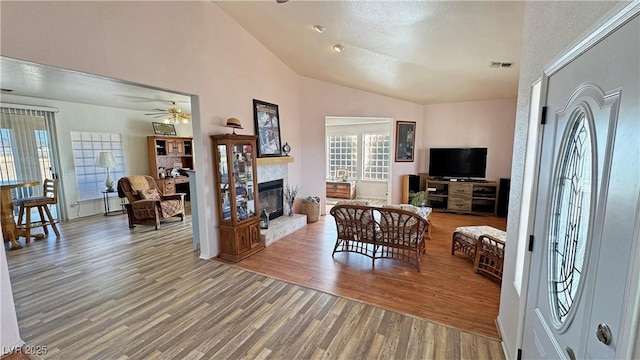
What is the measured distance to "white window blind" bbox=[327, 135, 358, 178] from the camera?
8.56 metres

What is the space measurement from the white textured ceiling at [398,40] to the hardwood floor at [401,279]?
281cm

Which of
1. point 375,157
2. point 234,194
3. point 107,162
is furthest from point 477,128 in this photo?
point 107,162

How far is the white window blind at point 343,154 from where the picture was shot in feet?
28.1

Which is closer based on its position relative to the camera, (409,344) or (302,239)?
(409,344)

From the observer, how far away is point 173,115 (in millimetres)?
5734

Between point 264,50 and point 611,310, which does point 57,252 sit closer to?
point 264,50

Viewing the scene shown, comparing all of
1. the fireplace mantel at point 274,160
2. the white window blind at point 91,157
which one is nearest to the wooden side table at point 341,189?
the fireplace mantel at point 274,160

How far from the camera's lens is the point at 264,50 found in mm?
4605

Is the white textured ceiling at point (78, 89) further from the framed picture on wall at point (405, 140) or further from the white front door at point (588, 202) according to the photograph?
the framed picture on wall at point (405, 140)

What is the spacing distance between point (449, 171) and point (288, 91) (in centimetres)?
436

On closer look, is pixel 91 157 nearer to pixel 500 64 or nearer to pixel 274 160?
pixel 274 160

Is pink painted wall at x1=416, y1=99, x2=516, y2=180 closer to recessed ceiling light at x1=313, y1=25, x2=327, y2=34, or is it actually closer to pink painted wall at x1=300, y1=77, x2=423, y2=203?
pink painted wall at x1=300, y1=77, x2=423, y2=203

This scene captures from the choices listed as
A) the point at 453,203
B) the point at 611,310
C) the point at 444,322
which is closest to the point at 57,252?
the point at 444,322

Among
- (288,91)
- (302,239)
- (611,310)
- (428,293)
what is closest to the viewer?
(611,310)
